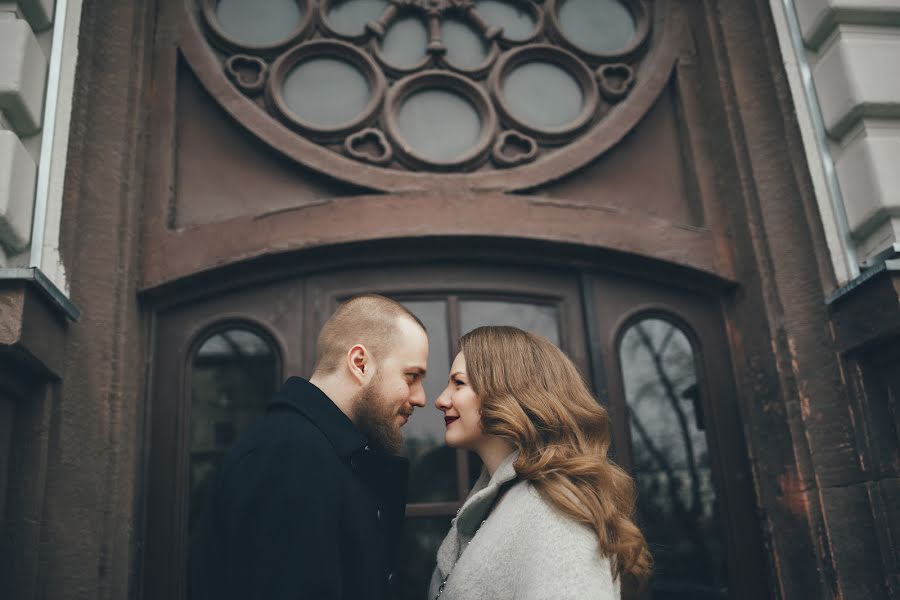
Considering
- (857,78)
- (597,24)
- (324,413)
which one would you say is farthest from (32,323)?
(857,78)

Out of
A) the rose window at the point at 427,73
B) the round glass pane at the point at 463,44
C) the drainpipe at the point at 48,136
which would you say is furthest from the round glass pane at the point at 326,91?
the drainpipe at the point at 48,136

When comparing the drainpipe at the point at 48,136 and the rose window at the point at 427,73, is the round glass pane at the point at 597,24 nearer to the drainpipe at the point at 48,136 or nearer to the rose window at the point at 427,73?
the rose window at the point at 427,73

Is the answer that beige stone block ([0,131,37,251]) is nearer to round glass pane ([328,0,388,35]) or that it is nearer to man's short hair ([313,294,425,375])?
man's short hair ([313,294,425,375])

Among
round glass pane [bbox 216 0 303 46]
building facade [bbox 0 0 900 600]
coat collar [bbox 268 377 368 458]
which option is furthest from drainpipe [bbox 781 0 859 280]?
round glass pane [bbox 216 0 303 46]

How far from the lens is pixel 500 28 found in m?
3.69

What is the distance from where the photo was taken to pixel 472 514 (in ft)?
7.35

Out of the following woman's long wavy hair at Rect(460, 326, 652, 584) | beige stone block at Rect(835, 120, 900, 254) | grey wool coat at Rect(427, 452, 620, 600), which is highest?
beige stone block at Rect(835, 120, 900, 254)

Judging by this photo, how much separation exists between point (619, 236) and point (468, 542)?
159 cm

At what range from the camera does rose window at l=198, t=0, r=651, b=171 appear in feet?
11.5

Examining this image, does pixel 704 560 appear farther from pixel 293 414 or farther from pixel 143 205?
pixel 143 205

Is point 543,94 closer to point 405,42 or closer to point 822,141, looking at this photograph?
point 405,42

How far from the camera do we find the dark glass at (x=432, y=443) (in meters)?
3.09

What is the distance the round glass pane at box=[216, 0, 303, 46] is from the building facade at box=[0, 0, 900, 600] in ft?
0.04

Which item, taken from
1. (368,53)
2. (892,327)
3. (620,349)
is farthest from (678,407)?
(368,53)
